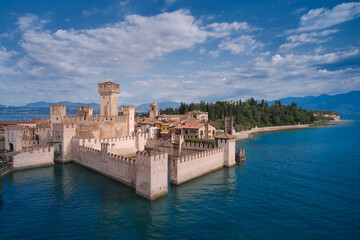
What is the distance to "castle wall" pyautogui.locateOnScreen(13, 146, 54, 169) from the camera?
23.7 meters

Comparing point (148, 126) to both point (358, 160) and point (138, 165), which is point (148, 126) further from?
point (358, 160)

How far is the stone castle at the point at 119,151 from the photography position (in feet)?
53.5

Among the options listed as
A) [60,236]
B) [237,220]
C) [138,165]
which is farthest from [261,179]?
[60,236]

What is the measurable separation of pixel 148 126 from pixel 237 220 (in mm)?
40804

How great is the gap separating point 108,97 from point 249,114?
7058 cm

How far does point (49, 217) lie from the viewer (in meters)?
13.6

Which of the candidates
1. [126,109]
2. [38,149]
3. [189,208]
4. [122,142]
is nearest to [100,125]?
[126,109]

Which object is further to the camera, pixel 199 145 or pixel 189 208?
pixel 199 145

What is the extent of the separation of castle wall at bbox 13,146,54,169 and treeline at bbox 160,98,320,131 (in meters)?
58.8

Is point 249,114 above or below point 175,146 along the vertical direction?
above

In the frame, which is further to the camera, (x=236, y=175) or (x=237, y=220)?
(x=236, y=175)

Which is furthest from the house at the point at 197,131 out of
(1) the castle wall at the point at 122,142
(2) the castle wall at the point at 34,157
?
(2) the castle wall at the point at 34,157

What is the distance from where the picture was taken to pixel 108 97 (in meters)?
33.4

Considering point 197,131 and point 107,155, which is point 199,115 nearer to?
point 197,131
